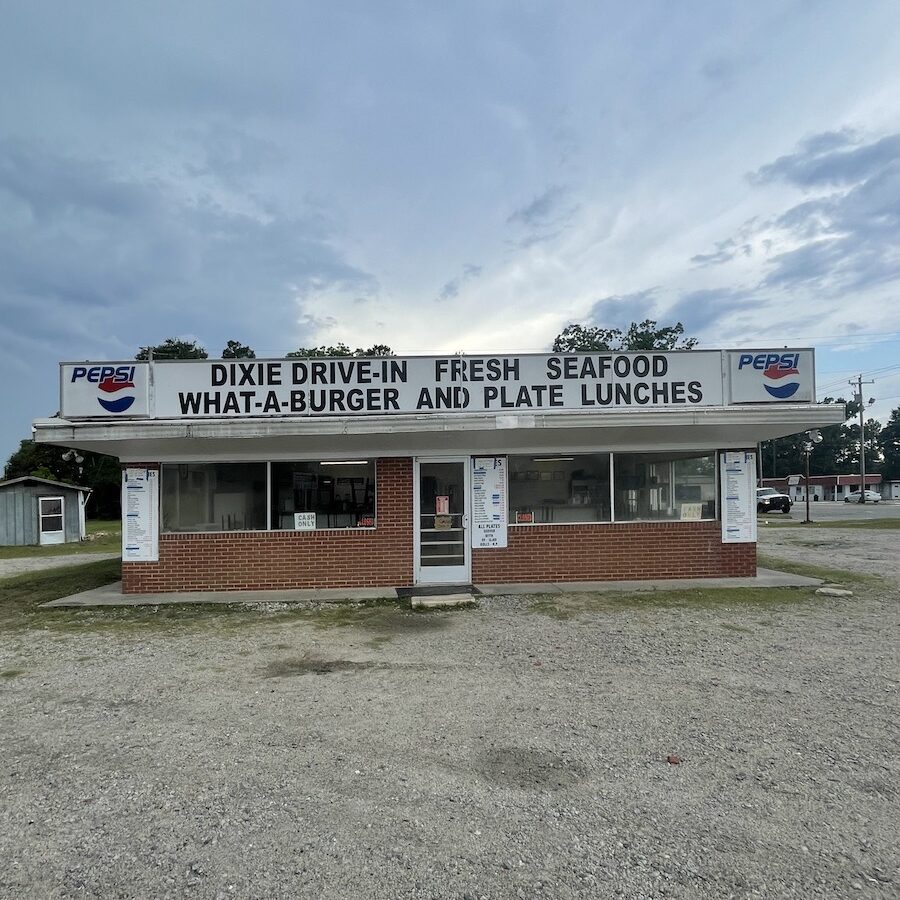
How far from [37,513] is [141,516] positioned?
18.3 m

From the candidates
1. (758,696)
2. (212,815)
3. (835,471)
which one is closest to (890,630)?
(758,696)

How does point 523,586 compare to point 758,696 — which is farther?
point 523,586

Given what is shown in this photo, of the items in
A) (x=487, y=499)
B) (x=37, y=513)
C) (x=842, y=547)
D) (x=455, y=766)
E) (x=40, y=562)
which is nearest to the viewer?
(x=455, y=766)

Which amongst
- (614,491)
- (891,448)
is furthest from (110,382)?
(891,448)

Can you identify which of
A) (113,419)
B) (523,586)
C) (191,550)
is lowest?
(523,586)

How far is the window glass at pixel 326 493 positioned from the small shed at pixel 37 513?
19.6 metres

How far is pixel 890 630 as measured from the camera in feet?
24.7

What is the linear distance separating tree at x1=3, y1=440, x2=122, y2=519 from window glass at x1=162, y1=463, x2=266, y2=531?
41867 mm

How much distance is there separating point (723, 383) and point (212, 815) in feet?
32.2

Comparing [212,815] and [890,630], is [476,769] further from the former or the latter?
[890,630]

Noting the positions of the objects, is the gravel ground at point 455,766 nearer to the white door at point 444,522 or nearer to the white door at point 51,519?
the white door at point 444,522

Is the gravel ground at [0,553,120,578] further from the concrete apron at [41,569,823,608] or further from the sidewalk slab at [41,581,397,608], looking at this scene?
the concrete apron at [41,569,823,608]

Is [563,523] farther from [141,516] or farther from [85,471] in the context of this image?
[85,471]

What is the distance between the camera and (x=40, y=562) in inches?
702
